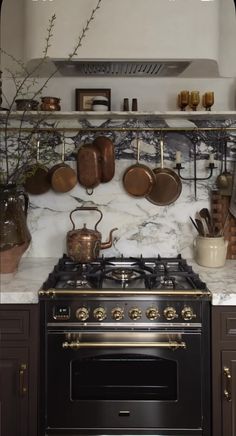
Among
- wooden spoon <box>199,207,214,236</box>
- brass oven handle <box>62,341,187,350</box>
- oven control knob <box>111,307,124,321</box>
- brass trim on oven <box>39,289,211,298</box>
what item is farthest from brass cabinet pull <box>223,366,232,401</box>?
wooden spoon <box>199,207,214,236</box>

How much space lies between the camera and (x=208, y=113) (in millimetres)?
1780

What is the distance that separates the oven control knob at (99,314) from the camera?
4.82ft

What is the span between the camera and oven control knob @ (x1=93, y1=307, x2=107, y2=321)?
1468 millimetres

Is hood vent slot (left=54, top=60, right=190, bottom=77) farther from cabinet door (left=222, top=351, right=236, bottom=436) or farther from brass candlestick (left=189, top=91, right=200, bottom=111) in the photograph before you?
cabinet door (left=222, top=351, right=236, bottom=436)

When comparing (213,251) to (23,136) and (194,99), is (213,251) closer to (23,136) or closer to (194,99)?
(194,99)

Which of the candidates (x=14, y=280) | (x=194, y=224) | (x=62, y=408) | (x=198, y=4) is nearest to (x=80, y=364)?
(x=62, y=408)

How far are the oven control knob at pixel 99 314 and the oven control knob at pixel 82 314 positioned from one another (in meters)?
0.03

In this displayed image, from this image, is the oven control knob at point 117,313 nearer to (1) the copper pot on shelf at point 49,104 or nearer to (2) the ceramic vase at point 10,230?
(2) the ceramic vase at point 10,230

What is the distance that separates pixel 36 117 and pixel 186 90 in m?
0.74

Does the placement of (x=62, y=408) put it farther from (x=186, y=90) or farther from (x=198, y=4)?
(x=198, y=4)

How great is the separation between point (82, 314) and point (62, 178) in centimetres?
75

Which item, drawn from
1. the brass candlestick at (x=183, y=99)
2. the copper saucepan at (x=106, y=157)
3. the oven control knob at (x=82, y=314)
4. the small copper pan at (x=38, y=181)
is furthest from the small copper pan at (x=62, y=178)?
the oven control knob at (x=82, y=314)

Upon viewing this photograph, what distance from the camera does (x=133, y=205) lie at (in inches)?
80.3

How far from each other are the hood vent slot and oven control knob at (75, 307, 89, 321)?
100cm
